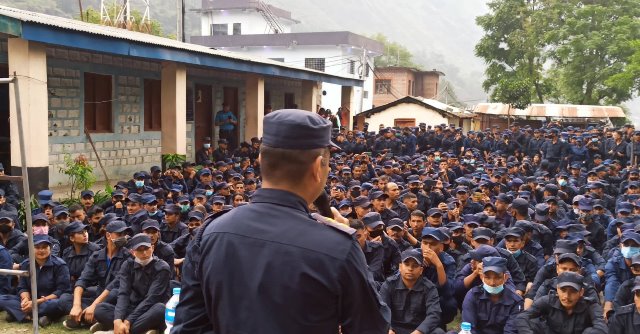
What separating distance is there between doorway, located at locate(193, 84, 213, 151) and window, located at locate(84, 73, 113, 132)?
3.21m

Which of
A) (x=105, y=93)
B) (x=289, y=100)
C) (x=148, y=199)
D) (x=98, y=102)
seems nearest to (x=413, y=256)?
(x=148, y=199)

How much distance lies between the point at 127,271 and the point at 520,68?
28168mm

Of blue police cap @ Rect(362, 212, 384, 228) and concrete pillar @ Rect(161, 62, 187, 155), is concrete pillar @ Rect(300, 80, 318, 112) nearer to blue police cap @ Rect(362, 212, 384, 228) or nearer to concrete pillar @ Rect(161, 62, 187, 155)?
concrete pillar @ Rect(161, 62, 187, 155)

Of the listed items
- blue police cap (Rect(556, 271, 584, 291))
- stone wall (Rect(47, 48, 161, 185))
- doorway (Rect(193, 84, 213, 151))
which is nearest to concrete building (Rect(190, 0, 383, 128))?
doorway (Rect(193, 84, 213, 151))

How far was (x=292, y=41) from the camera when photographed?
3778cm

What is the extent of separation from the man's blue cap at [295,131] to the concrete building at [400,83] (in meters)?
38.8

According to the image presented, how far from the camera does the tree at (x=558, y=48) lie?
87.2 feet

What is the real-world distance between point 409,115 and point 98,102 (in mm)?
16737

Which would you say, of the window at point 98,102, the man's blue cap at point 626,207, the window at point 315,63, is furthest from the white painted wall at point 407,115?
the man's blue cap at point 626,207

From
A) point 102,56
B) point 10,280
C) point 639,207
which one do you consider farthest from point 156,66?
point 639,207

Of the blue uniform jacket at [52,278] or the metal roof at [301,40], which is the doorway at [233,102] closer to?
the blue uniform jacket at [52,278]

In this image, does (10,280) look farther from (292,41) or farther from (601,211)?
(292,41)

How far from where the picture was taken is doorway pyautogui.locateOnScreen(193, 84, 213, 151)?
15.8 metres

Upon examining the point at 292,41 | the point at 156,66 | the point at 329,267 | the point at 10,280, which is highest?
the point at 292,41
